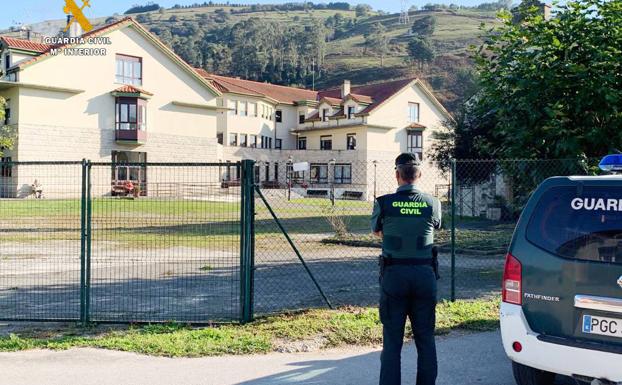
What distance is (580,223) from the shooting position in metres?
4.23

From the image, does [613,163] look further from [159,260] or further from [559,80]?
[159,260]

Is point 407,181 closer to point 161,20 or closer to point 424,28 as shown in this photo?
point 424,28

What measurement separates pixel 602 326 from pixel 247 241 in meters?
4.34

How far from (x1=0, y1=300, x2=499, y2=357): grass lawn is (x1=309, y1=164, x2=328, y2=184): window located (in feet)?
125

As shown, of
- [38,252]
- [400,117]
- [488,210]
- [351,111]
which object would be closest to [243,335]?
[38,252]

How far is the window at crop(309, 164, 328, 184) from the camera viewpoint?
4706 cm

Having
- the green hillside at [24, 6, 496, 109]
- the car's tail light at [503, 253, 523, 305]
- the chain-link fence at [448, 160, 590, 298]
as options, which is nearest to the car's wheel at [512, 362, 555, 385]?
the car's tail light at [503, 253, 523, 305]

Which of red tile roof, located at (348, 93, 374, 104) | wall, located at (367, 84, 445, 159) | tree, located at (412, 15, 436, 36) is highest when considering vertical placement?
tree, located at (412, 15, 436, 36)

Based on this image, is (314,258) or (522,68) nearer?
(522,68)

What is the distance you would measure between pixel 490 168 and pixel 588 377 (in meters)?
24.2

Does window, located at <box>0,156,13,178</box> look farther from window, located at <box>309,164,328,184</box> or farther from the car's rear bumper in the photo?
window, located at <box>309,164,328,184</box>

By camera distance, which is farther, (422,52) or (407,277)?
(422,52)

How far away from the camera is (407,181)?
4695mm

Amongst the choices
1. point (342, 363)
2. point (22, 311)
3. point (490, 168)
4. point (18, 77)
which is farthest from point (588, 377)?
point (18, 77)
